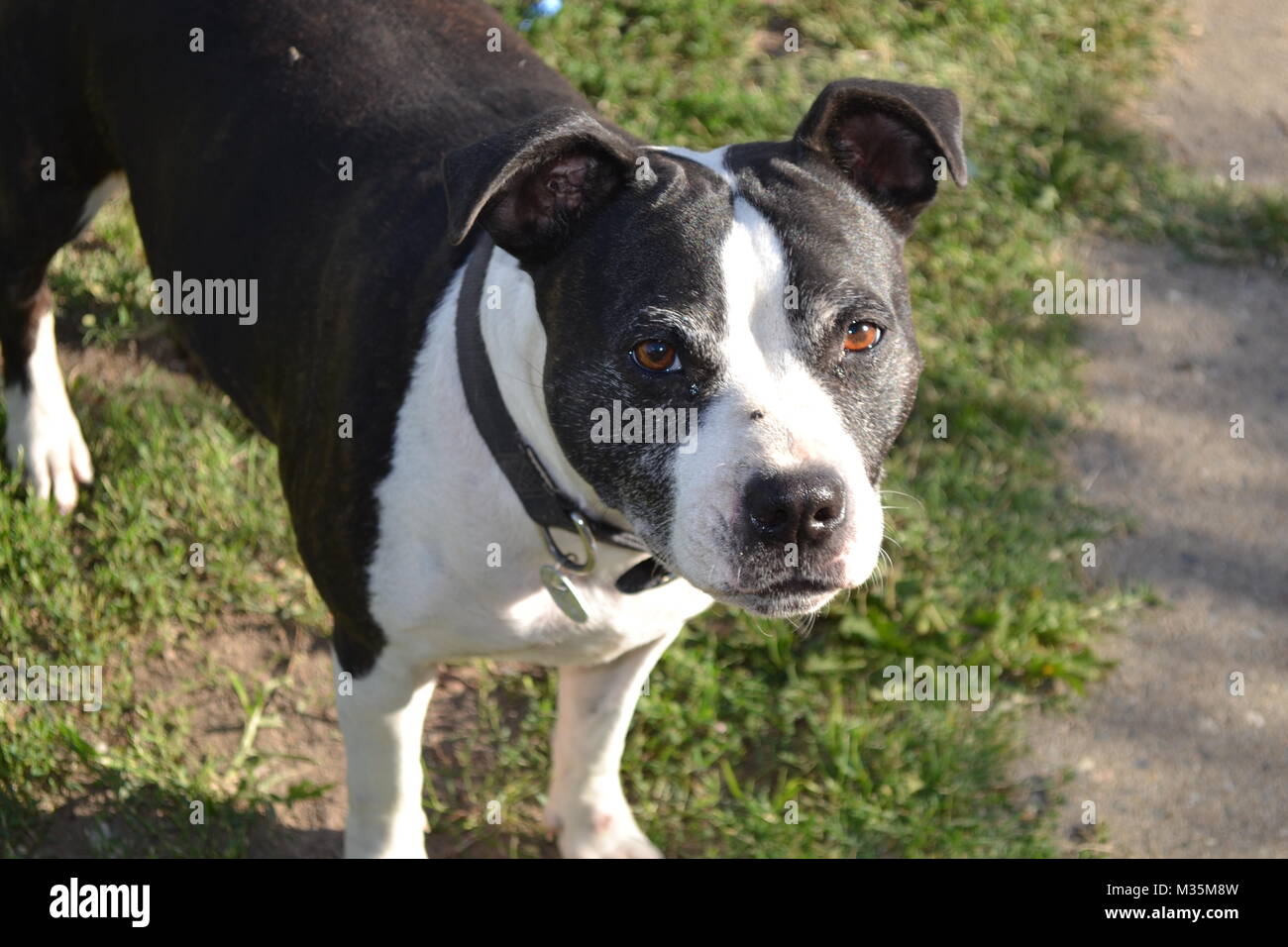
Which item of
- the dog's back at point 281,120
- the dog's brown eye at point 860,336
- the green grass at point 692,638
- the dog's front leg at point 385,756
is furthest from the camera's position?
the green grass at point 692,638

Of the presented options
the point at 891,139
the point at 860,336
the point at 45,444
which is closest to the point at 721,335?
the point at 860,336

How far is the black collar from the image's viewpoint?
289 centimetres

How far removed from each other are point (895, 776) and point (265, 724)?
1.77 m

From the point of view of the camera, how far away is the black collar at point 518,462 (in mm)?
2891

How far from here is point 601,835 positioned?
381cm

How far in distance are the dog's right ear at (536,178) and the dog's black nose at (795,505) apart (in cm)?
69

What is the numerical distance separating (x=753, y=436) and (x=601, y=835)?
1.63 m

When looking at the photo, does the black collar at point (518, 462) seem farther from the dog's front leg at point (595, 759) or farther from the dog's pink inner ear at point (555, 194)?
the dog's front leg at point (595, 759)
